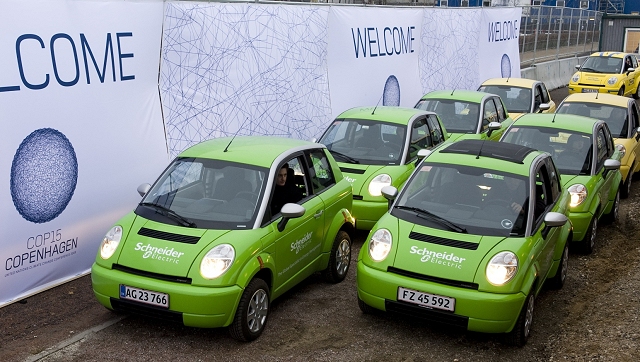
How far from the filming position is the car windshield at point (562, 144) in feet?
34.7

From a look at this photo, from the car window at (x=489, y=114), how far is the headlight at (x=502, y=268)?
739cm

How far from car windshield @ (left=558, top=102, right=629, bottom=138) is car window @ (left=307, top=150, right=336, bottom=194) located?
286 inches

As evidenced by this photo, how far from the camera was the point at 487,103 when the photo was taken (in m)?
14.6

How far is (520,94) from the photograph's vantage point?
17562 millimetres

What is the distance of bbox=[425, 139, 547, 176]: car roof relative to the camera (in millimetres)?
7879

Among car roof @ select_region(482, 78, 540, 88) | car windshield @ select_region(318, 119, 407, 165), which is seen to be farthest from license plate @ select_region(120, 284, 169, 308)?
car roof @ select_region(482, 78, 540, 88)

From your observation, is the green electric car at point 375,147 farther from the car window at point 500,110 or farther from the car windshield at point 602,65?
the car windshield at point 602,65

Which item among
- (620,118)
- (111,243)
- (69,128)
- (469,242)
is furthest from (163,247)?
(620,118)

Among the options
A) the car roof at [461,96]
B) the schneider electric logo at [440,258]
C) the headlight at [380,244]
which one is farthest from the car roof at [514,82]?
the schneider electric logo at [440,258]

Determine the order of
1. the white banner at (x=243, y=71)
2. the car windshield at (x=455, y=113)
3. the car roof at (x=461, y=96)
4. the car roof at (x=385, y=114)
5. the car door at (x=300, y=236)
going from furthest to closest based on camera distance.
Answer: the car roof at (x=461, y=96) < the car windshield at (x=455, y=113) < the car roof at (x=385, y=114) < the white banner at (x=243, y=71) < the car door at (x=300, y=236)

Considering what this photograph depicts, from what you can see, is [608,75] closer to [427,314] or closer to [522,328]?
[522,328]

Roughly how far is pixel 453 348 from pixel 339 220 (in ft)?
6.69

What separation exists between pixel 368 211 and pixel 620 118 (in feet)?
21.3

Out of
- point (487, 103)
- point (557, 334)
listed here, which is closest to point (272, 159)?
point (557, 334)
